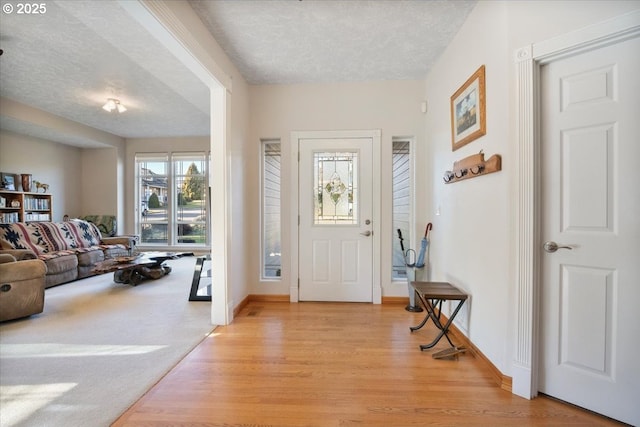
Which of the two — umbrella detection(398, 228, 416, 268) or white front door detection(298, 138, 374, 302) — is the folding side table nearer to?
umbrella detection(398, 228, 416, 268)

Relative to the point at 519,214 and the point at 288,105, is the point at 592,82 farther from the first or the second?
the point at 288,105

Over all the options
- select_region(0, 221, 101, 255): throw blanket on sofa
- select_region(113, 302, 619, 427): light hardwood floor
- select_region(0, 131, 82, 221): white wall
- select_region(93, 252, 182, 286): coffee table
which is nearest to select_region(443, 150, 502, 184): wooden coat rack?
select_region(113, 302, 619, 427): light hardwood floor

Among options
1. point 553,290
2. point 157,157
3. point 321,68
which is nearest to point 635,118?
point 553,290

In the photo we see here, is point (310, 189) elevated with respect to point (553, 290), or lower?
elevated

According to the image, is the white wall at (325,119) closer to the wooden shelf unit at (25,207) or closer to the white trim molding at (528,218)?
the white trim molding at (528,218)

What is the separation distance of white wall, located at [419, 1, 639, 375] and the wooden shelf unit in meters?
7.15

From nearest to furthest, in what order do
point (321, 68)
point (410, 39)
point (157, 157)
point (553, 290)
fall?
point (553, 290)
point (410, 39)
point (321, 68)
point (157, 157)

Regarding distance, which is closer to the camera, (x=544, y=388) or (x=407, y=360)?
(x=544, y=388)

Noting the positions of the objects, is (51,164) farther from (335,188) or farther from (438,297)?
(438,297)

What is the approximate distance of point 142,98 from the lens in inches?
163

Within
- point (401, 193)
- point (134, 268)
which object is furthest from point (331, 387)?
point (134, 268)

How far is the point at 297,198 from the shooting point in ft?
11.2

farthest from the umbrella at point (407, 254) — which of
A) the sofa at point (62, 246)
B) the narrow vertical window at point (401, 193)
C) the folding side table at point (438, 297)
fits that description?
the sofa at point (62, 246)

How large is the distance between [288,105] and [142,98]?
8.15 feet
